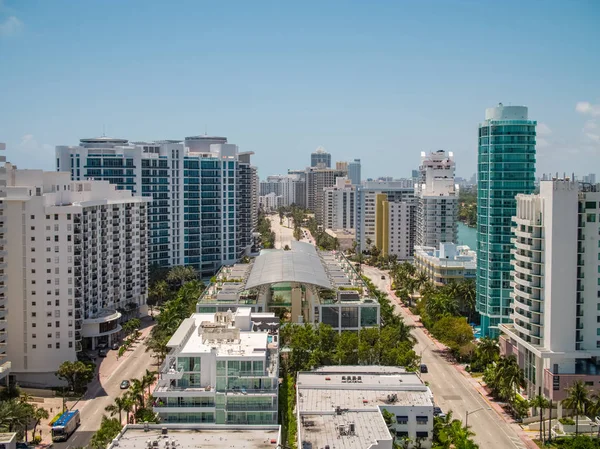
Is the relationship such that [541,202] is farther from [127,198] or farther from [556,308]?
[127,198]

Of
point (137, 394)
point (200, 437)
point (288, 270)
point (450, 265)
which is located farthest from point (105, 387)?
point (450, 265)

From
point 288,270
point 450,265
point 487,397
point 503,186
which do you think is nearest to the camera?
point 487,397

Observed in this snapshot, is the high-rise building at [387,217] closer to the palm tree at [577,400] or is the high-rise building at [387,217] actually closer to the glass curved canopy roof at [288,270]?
the glass curved canopy roof at [288,270]

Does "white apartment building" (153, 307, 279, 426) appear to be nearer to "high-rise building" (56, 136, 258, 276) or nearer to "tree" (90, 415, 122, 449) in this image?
"tree" (90, 415, 122, 449)

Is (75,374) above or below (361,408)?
below

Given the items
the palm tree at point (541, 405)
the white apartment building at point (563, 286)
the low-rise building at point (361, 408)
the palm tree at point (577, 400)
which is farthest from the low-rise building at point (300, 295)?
the palm tree at point (577, 400)

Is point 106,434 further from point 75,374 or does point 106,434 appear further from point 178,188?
point 178,188

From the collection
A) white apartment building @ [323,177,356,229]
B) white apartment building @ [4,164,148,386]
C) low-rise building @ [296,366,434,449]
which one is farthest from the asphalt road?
white apartment building @ [323,177,356,229]
